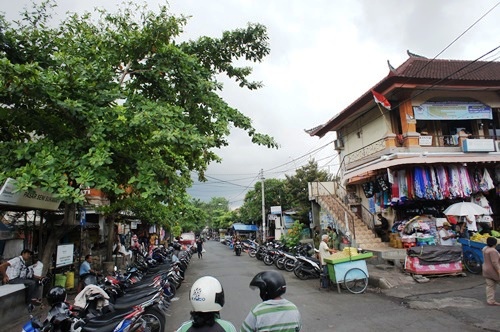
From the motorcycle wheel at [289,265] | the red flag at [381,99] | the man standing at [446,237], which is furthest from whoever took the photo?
the motorcycle wheel at [289,265]

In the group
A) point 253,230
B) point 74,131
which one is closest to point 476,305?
point 74,131

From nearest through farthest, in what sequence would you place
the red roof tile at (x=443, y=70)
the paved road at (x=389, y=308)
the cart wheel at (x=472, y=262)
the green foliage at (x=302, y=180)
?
the paved road at (x=389, y=308) → the cart wheel at (x=472, y=262) → the red roof tile at (x=443, y=70) → the green foliage at (x=302, y=180)

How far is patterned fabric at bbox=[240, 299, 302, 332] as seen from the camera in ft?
8.41

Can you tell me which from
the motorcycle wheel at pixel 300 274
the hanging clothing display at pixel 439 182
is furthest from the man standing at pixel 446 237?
the motorcycle wheel at pixel 300 274

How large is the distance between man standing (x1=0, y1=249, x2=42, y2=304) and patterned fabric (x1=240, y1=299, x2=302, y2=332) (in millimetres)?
7181

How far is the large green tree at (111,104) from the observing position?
6125mm

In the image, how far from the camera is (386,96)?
1444 centimetres

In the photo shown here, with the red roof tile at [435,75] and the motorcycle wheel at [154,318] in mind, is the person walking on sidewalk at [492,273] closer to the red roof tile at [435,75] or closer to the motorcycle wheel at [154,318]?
the motorcycle wheel at [154,318]

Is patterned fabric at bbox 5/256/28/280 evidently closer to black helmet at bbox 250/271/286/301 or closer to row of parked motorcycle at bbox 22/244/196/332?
row of parked motorcycle at bbox 22/244/196/332

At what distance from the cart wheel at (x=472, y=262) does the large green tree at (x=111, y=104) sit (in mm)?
7607

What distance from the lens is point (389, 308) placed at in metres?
7.48

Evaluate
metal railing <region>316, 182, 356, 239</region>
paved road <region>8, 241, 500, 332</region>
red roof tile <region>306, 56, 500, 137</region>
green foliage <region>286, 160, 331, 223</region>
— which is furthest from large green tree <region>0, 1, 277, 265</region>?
green foliage <region>286, 160, 331, 223</region>

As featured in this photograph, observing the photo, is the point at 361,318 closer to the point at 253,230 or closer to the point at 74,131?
the point at 74,131

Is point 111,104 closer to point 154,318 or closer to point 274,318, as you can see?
point 154,318
